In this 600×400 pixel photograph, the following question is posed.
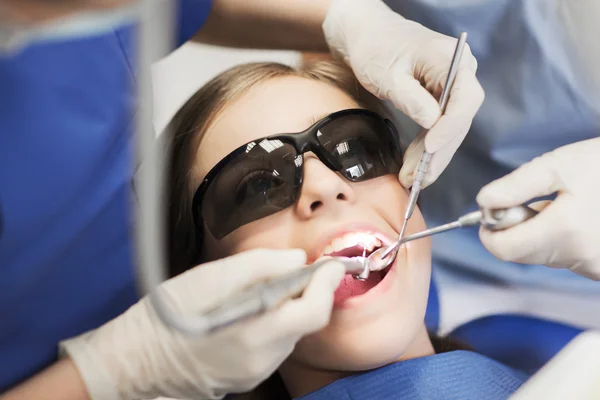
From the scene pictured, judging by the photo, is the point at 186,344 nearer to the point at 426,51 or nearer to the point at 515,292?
the point at 426,51

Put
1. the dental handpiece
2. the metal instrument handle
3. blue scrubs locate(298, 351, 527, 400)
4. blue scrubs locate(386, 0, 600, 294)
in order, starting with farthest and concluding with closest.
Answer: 1. blue scrubs locate(386, 0, 600, 294)
2. blue scrubs locate(298, 351, 527, 400)
3. the metal instrument handle
4. the dental handpiece

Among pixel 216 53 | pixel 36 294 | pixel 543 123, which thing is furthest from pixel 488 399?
pixel 216 53

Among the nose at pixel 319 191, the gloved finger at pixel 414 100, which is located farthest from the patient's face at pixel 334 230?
the gloved finger at pixel 414 100

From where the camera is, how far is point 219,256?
114cm

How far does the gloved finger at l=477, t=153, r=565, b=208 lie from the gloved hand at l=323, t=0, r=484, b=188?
0.55 feet

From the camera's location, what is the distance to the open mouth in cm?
105

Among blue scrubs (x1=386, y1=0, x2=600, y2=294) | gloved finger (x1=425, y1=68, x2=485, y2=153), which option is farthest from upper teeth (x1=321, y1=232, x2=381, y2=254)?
blue scrubs (x1=386, y1=0, x2=600, y2=294)

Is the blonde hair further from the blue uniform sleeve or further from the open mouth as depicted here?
the open mouth

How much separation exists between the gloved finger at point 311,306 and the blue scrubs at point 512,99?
731 mm

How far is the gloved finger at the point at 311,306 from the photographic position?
863 mm

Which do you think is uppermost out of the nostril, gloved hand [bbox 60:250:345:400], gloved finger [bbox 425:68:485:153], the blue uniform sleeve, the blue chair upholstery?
the blue uniform sleeve

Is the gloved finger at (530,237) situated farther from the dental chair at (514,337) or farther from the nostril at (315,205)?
the dental chair at (514,337)

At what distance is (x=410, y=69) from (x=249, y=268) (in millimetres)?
595

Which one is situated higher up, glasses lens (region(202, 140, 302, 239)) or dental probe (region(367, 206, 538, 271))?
glasses lens (region(202, 140, 302, 239))
